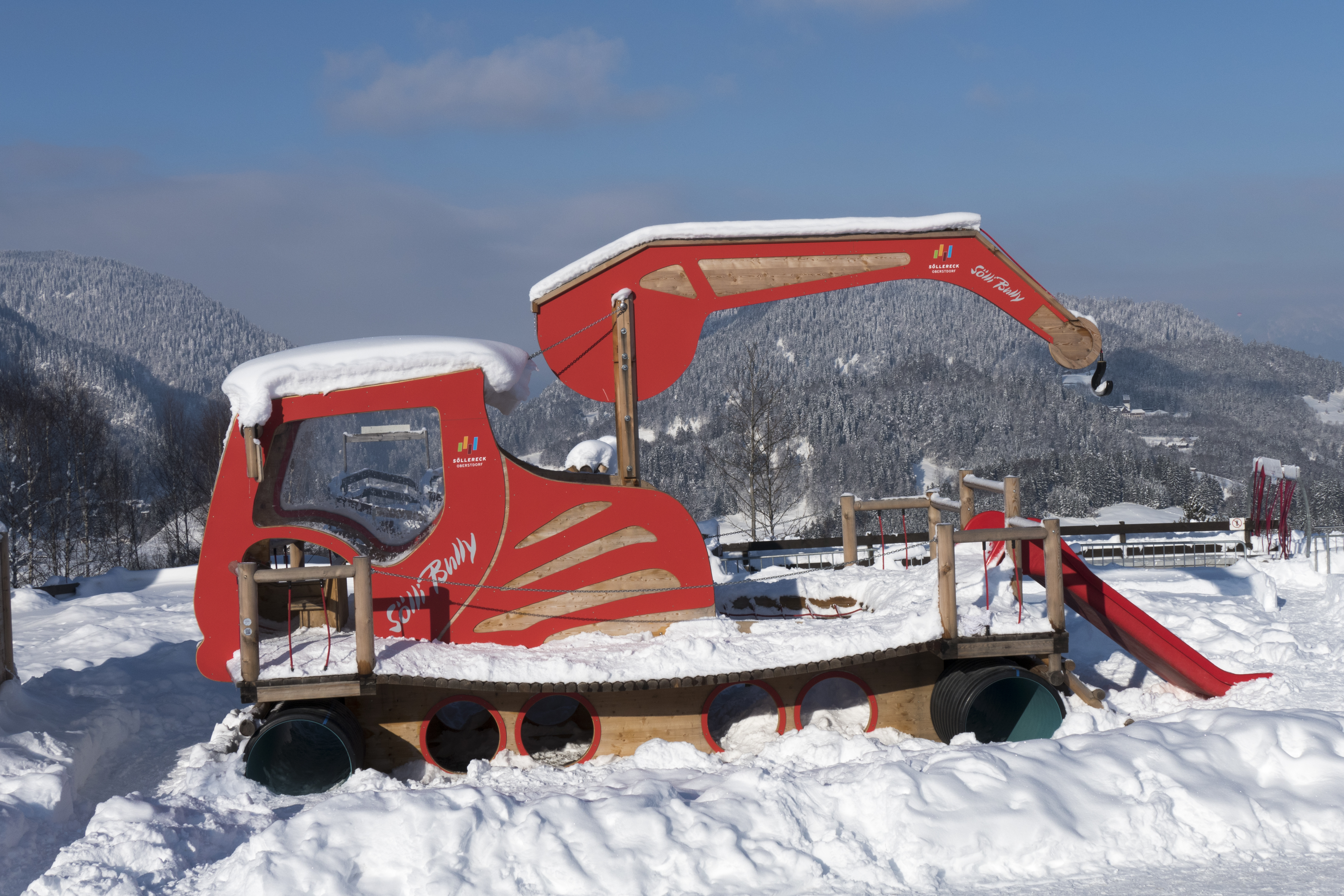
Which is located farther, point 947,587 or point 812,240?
point 812,240

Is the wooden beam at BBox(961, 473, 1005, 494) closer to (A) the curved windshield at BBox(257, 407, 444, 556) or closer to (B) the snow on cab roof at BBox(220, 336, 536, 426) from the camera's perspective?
(B) the snow on cab roof at BBox(220, 336, 536, 426)

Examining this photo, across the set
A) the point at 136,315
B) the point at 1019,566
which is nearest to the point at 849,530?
the point at 1019,566

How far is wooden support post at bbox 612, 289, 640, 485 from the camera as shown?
768 cm

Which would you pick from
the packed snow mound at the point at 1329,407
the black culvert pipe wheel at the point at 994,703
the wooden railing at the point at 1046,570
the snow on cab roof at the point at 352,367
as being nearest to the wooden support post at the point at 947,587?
the wooden railing at the point at 1046,570

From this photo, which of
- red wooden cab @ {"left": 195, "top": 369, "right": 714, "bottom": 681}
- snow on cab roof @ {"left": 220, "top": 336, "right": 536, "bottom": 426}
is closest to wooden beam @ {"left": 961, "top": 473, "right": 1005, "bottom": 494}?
red wooden cab @ {"left": 195, "top": 369, "right": 714, "bottom": 681}

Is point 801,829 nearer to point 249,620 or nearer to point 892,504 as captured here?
point 249,620

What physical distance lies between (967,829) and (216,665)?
5520mm

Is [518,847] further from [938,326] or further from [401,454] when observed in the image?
[938,326]

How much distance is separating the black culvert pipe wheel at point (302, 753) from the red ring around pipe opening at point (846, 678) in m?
3.16

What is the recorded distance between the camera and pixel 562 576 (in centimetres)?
738

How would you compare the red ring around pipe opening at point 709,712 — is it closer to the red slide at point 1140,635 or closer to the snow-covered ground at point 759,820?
the snow-covered ground at point 759,820

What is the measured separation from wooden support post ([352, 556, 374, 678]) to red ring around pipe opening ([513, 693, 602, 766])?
1.15 m

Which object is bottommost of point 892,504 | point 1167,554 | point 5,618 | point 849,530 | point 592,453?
point 1167,554

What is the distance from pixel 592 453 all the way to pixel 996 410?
A: 93.2 metres
